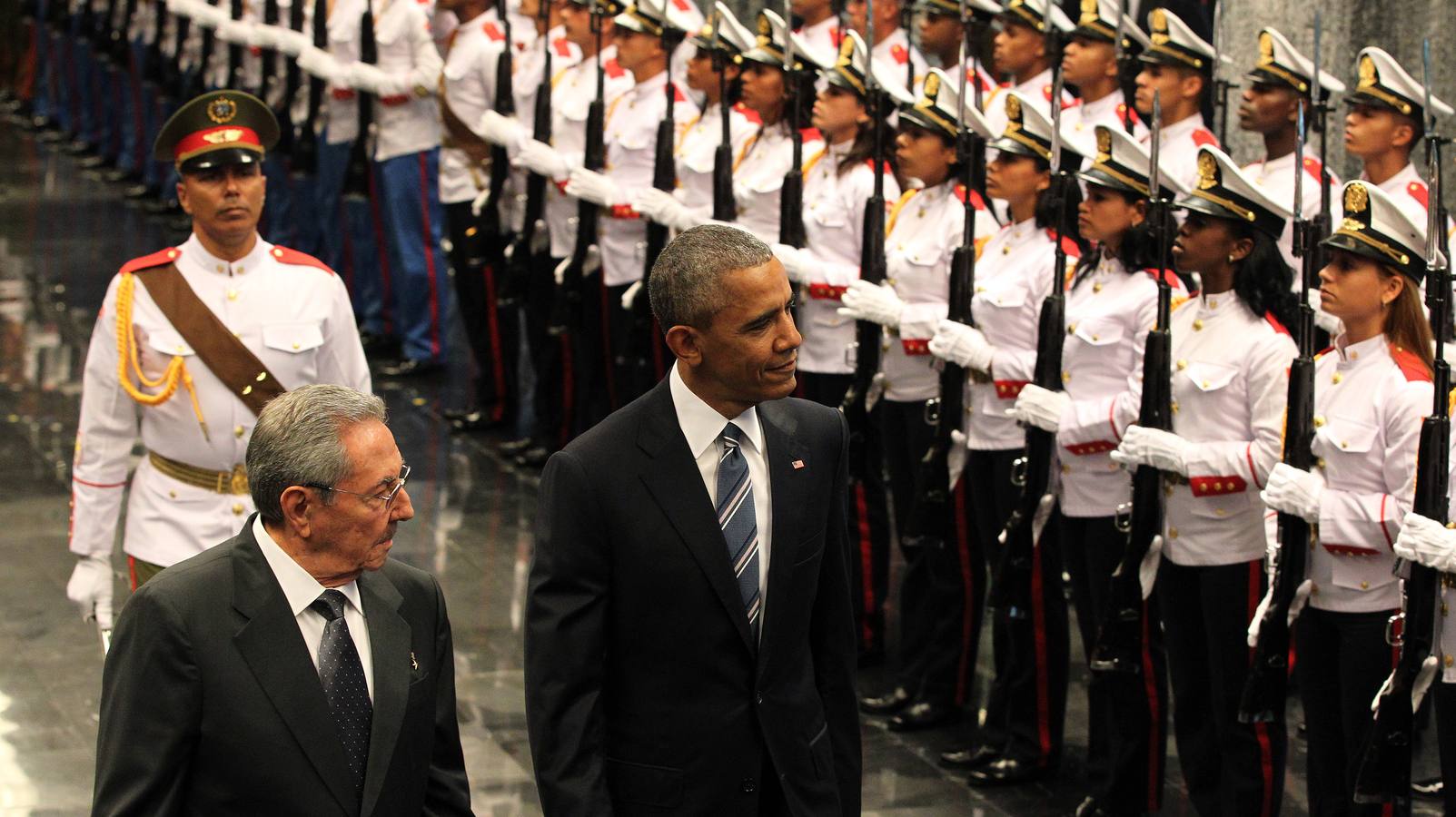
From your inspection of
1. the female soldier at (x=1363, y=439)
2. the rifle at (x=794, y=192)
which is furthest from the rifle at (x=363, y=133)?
the female soldier at (x=1363, y=439)

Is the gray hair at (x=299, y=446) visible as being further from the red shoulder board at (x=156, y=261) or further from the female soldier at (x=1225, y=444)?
the female soldier at (x=1225, y=444)

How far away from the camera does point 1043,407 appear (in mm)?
5488

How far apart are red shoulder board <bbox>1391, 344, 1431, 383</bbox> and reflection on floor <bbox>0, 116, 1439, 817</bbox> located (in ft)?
4.50

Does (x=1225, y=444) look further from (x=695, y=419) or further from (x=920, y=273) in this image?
(x=695, y=419)

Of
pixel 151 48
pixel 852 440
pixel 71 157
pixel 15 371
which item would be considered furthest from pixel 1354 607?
pixel 71 157

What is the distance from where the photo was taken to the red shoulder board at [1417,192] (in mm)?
6023

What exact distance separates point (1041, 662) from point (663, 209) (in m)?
2.64

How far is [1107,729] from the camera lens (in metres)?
5.54

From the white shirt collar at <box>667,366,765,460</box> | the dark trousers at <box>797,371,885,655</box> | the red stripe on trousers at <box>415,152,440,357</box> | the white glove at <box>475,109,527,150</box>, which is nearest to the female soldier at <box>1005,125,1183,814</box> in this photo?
the dark trousers at <box>797,371,885,655</box>

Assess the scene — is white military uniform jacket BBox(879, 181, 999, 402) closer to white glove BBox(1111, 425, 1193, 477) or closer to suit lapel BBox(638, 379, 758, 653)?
white glove BBox(1111, 425, 1193, 477)

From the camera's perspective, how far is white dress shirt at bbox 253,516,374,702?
2.89 metres

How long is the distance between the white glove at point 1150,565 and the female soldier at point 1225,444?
29 millimetres

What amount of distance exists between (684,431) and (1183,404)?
2.18 metres

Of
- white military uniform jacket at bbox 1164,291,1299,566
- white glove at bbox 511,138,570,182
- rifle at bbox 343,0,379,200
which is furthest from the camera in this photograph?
rifle at bbox 343,0,379,200
